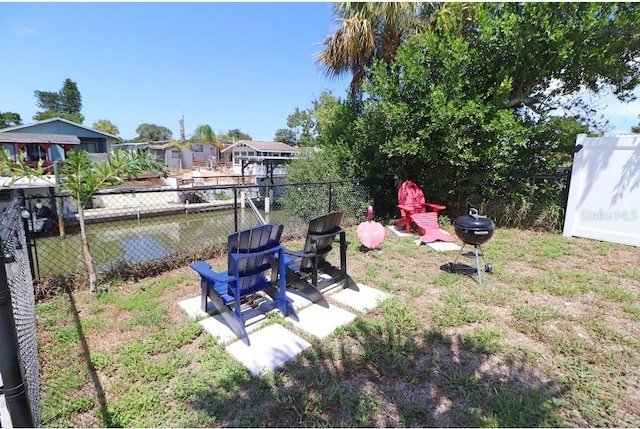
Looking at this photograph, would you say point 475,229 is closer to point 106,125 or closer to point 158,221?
point 158,221

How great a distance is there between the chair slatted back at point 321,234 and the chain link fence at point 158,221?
1.74m

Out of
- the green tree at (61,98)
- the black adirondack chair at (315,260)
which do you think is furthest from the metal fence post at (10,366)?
the green tree at (61,98)

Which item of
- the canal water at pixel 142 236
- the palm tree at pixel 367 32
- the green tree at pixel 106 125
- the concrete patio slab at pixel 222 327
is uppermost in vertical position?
the green tree at pixel 106 125

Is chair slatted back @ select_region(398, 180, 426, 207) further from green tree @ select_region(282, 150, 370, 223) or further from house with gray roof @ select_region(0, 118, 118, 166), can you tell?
house with gray roof @ select_region(0, 118, 118, 166)

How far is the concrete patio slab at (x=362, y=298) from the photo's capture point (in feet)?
10.0

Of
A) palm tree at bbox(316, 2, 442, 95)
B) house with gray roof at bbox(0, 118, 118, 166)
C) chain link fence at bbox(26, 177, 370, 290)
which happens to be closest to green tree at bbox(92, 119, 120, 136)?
house with gray roof at bbox(0, 118, 118, 166)

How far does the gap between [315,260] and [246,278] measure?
2.50 feet

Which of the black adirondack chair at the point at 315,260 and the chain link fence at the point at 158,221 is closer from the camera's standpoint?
the black adirondack chair at the point at 315,260

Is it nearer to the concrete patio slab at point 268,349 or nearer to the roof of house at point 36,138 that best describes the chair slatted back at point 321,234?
the concrete patio slab at point 268,349

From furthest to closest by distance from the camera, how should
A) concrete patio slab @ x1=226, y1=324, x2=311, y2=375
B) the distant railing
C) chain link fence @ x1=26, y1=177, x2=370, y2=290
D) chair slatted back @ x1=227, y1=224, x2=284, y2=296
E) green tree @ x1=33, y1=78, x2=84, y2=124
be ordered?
green tree @ x1=33, y1=78, x2=84, y2=124 < the distant railing < chain link fence @ x1=26, y1=177, x2=370, y2=290 < chair slatted back @ x1=227, y1=224, x2=284, y2=296 < concrete patio slab @ x1=226, y1=324, x2=311, y2=375

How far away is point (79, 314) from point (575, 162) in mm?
7285

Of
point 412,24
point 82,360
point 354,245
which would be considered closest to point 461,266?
point 354,245

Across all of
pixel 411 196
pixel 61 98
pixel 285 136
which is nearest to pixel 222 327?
pixel 411 196

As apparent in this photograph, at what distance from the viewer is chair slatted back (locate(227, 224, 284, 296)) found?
2.49 meters
